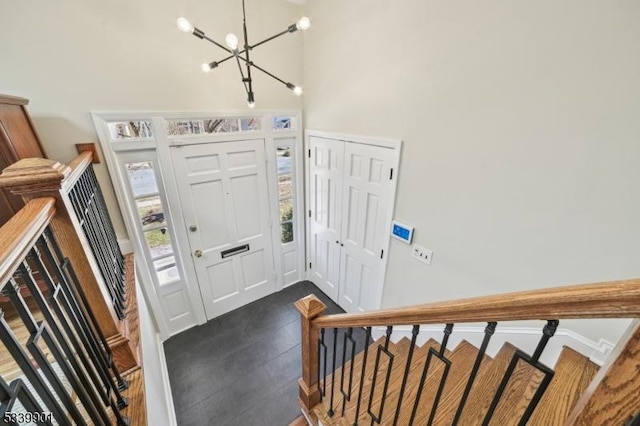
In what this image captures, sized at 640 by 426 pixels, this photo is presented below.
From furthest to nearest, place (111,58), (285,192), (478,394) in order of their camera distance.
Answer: (285,192) → (111,58) → (478,394)

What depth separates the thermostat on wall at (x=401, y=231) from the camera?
219 centimetres

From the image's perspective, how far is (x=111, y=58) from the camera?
1.93m

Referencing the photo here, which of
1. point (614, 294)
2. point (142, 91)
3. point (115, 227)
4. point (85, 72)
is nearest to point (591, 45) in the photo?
point (614, 294)

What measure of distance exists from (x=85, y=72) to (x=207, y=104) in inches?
33.8

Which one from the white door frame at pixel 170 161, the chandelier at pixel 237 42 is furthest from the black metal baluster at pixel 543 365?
the white door frame at pixel 170 161

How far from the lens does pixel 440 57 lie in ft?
5.58

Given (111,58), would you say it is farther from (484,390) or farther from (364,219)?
(484,390)

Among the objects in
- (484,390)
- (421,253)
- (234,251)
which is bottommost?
(234,251)

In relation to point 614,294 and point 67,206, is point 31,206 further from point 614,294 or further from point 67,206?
point 614,294

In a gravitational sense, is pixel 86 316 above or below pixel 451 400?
above

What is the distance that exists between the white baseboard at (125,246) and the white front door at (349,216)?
1978 mm

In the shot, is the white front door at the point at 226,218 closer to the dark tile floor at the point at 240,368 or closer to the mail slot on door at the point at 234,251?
the mail slot on door at the point at 234,251

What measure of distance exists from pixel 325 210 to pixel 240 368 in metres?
1.92

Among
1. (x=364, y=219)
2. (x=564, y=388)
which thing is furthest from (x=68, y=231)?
(x=564, y=388)
